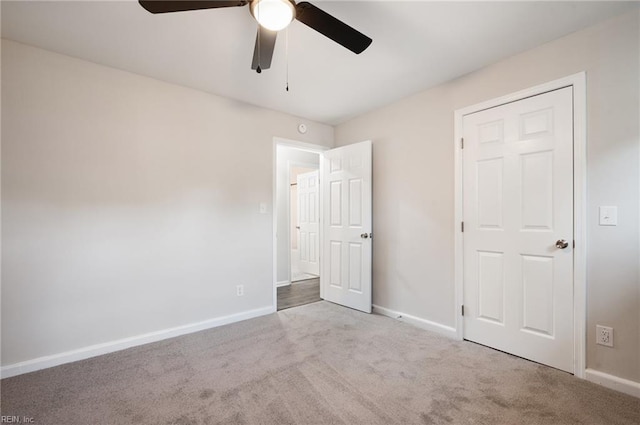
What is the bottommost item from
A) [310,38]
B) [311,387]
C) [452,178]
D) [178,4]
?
[311,387]

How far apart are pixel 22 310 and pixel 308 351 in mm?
2210

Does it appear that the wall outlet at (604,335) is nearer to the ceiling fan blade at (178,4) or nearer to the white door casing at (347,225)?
the white door casing at (347,225)

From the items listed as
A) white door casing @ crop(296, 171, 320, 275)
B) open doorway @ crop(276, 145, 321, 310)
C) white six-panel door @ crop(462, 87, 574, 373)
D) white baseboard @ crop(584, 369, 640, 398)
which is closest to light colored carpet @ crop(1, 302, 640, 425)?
white baseboard @ crop(584, 369, 640, 398)

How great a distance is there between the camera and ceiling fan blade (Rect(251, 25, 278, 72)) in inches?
64.9

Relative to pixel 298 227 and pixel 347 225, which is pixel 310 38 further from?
pixel 298 227

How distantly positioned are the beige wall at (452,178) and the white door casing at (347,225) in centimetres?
15

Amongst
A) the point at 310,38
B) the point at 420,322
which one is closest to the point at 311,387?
the point at 420,322

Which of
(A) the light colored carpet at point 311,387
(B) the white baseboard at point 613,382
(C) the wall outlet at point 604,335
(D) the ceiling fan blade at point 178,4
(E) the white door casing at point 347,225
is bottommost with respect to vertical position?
(A) the light colored carpet at point 311,387

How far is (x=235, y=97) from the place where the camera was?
10.3ft

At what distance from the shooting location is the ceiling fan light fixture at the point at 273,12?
4.68 feet

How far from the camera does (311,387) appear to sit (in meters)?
1.93

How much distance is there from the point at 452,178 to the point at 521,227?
73cm

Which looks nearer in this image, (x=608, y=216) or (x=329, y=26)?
(x=329, y=26)

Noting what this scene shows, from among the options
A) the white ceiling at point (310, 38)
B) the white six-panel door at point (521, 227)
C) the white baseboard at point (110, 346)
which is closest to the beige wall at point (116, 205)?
the white baseboard at point (110, 346)
